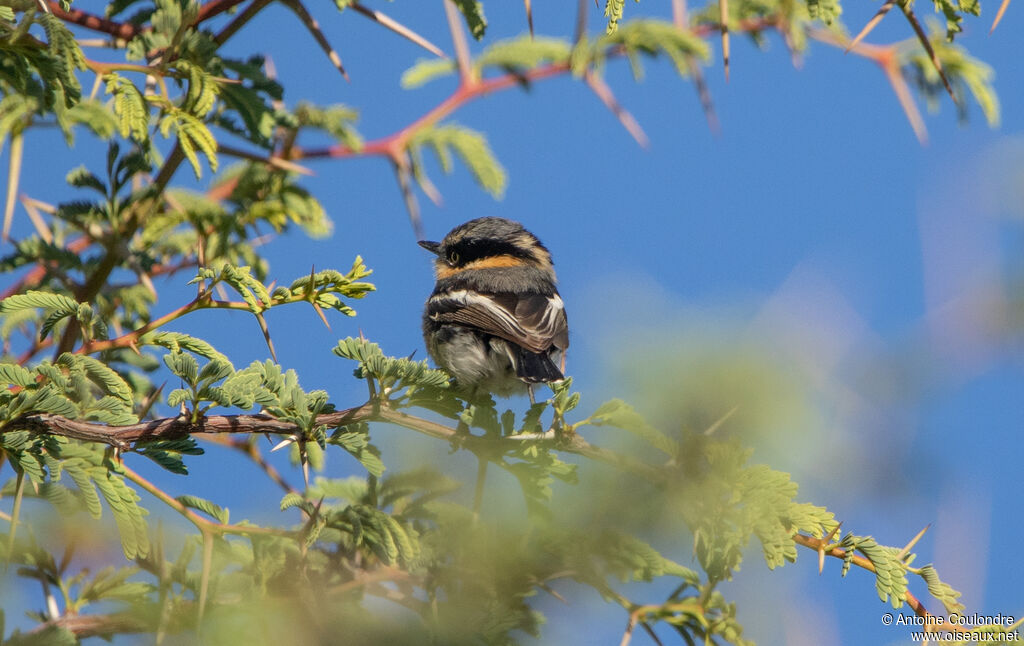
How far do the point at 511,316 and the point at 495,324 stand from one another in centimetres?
13

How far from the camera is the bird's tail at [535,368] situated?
4.61 metres

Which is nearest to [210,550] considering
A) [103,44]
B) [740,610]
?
[740,610]

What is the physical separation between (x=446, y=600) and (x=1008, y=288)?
2853 millimetres

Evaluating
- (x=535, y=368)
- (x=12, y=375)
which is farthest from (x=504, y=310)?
(x=12, y=375)

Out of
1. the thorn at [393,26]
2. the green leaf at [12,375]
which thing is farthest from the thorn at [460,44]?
the green leaf at [12,375]

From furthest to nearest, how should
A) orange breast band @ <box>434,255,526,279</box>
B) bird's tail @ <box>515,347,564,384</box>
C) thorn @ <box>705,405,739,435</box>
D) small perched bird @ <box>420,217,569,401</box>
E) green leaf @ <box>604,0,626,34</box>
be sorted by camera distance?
orange breast band @ <box>434,255,526,279</box> → small perched bird @ <box>420,217,569,401</box> → bird's tail @ <box>515,347,564,384</box> → thorn @ <box>705,405,739,435</box> → green leaf @ <box>604,0,626,34</box>

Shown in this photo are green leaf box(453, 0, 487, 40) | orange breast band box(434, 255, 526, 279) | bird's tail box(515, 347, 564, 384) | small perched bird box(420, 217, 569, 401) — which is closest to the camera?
green leaf box(453, 0, 487, 40)

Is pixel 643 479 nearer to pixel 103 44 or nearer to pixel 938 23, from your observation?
pixel 103 44

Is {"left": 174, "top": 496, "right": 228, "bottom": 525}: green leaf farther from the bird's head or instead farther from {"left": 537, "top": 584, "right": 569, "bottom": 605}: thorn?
the bird's head

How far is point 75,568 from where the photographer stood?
3.46 metres

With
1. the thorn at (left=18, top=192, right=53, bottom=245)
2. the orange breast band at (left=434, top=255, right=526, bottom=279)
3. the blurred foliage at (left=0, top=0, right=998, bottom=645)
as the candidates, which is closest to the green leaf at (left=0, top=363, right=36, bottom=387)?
the blurred foliage at (left=0, top=0, right=998, bottom=645)

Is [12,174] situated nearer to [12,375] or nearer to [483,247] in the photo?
[12,375]

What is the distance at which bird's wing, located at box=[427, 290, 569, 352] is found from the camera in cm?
499

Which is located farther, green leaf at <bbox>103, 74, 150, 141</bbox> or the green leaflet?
the green leaflet
